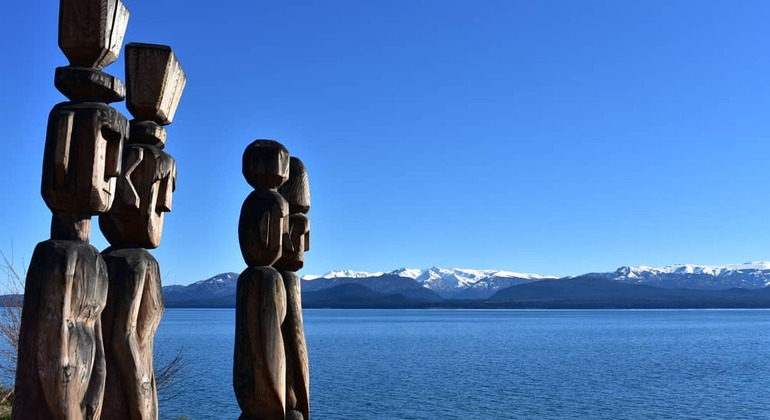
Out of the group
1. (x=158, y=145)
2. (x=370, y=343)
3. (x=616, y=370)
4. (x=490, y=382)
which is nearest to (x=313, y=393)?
(x=490, y=382)

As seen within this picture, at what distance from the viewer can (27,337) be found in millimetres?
4723

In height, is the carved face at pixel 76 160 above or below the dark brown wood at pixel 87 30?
below

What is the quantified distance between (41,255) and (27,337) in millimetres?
472

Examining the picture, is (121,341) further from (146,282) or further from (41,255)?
(41,255)

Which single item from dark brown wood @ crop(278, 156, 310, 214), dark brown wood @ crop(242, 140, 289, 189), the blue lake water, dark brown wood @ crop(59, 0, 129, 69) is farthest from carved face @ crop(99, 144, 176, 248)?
the blue lake water

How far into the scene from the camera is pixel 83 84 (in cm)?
514

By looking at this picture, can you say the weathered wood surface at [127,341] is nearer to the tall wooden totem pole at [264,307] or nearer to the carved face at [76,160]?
the carved face at [76,160]

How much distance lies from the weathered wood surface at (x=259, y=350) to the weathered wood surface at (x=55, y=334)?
8.62 ft

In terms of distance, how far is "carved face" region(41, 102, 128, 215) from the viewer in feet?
16.1

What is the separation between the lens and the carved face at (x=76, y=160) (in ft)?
16.1

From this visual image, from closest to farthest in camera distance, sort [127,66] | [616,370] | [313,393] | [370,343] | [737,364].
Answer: [127,66]
[313,393]
[616,370]
[737,364]
[370,343]

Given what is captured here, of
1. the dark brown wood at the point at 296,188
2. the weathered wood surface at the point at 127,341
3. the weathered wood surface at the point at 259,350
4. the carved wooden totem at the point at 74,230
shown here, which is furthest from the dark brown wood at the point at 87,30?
the dark brown wood at the point at 296,188

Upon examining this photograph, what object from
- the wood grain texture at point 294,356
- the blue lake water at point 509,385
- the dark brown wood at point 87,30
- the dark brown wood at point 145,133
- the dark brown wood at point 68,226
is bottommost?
the blue lake water at point 509,385

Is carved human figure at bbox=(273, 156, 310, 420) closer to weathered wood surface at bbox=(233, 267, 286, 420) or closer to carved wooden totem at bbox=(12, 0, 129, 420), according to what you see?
weathered wood surface at bbox=(233, 267, 286, 420)
